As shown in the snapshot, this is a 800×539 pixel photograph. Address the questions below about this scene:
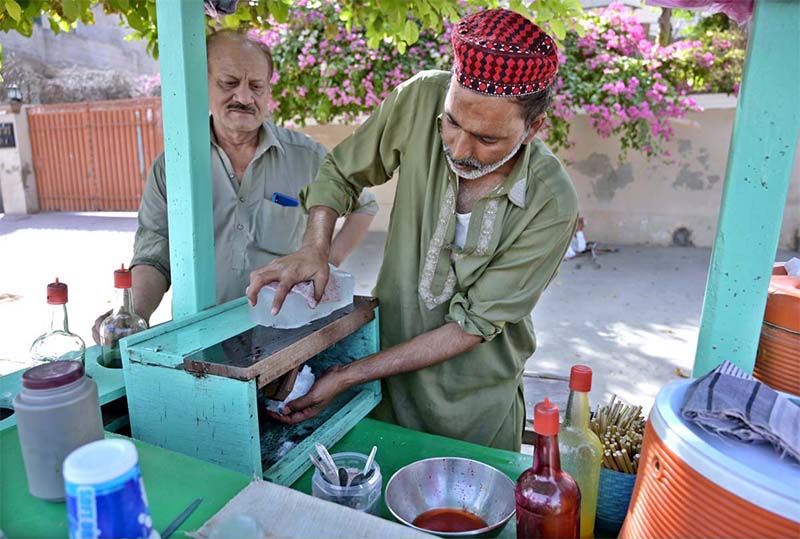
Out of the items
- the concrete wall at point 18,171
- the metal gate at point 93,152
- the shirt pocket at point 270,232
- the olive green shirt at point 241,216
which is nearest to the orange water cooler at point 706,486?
the olive green shirt at point 241,216

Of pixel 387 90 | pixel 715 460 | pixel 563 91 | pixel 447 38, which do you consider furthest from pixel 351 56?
pixel 715 460

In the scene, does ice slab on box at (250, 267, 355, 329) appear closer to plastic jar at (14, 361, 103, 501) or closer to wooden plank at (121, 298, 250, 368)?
wooden plank at (121, 298, 250, 368)

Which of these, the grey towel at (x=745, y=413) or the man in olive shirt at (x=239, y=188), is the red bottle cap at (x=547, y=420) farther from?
the man in olive shirt at (x=239, y=188)

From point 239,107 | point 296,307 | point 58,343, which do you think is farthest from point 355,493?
point 239,107

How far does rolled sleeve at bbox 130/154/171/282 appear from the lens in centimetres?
215

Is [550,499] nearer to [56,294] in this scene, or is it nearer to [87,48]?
[56,294]

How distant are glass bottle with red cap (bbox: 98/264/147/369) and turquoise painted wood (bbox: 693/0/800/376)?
1.40 m

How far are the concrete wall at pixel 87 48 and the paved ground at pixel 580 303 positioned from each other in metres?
9.38

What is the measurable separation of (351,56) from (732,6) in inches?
201

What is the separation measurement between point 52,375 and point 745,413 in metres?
1.02

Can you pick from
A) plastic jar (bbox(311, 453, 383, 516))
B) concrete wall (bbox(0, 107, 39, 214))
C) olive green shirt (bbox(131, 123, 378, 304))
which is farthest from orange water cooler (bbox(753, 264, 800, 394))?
concrete wall (bbox(0, 107, 39, 214))

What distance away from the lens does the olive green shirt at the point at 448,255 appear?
1.54m

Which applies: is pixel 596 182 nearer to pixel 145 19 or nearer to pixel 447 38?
pixel 447 38

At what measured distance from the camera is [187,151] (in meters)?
1.42
